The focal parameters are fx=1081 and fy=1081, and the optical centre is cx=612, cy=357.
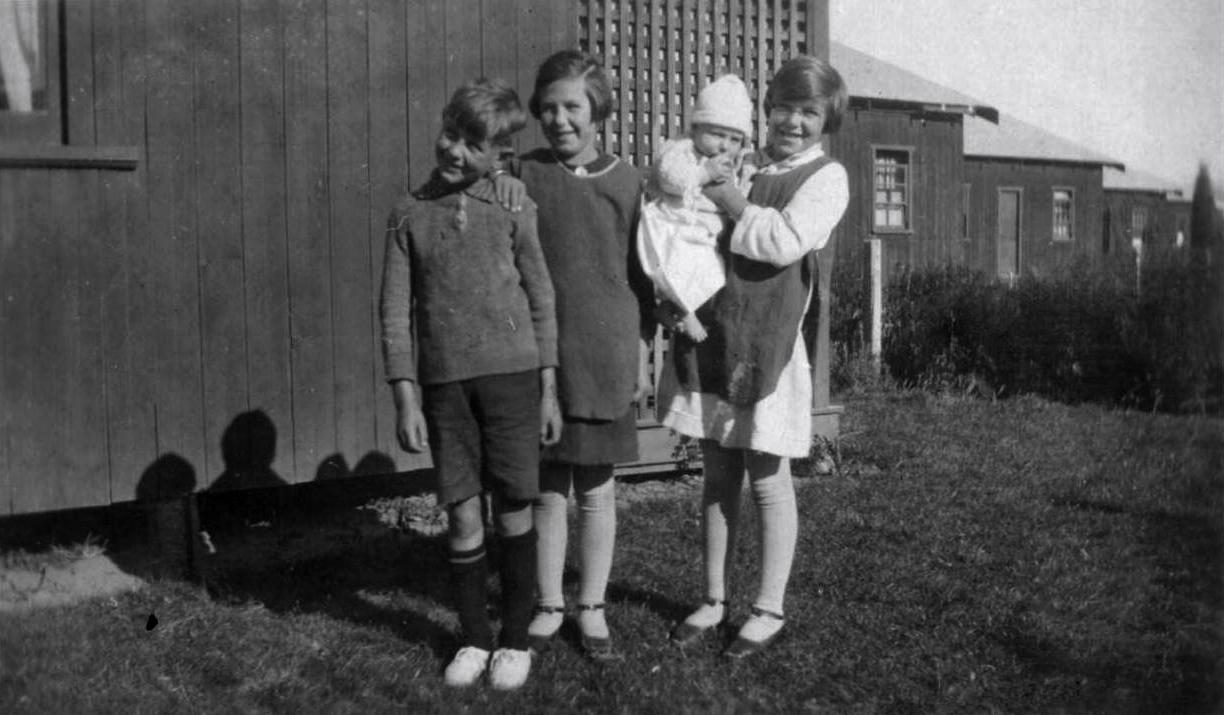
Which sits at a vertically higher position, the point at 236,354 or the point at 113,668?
the point at 236,354

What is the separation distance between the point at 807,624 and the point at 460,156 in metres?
1.88

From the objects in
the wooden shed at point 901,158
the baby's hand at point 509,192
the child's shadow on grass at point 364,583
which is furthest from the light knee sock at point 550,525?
the wooden shed at point 901,158

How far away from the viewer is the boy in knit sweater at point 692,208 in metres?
3.05

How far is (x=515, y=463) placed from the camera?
300 cm

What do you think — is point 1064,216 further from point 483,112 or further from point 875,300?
point 483,112

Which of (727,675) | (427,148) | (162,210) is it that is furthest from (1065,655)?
(162,210)

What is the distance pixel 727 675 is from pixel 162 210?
2757 mm

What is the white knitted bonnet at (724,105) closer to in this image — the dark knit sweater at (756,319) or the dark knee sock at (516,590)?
the dark knit sweater at (756,319)

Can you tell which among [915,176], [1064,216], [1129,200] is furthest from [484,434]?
[1129,200]

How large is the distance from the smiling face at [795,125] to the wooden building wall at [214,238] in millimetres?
2002

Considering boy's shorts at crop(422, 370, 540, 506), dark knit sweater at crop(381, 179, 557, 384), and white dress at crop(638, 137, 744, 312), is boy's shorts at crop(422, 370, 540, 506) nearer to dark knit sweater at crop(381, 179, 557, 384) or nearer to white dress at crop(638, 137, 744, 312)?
dark knit sweater at crop(381, 179, 557, 384)

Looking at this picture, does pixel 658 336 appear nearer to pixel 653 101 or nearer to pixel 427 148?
pixel 653 101

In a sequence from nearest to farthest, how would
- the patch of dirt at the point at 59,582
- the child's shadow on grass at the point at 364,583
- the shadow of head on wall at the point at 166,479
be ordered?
the child's shadow on grass at the point at 364,583 < the patch of dirt at the point at 59,582 < the shadow of head on wall at the point at 166,479

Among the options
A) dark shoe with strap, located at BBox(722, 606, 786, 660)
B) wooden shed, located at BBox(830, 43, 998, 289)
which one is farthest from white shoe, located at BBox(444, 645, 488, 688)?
wooden shed, located at BBox(830, 43, 998, 289)
